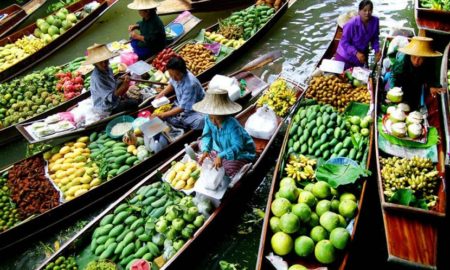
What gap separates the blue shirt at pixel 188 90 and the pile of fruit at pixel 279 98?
3.37ft

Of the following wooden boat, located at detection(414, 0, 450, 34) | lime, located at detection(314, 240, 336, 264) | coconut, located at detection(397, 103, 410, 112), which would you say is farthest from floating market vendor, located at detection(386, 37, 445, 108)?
lime, located at detection(314, 240, 336, 264)

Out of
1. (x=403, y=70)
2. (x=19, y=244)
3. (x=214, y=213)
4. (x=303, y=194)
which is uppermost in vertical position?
(x=403, y=70)

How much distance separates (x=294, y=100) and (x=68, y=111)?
144 inches

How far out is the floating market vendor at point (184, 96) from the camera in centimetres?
541

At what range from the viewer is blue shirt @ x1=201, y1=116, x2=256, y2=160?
4.64 metres

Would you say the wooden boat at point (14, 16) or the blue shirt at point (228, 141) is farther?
the wooden boat at point (14, 16)

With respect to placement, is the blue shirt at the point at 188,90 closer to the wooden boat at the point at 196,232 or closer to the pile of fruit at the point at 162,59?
the wooden boat at the point at 196,232

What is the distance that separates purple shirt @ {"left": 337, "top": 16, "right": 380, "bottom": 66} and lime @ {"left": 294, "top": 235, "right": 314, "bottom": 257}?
348 centimetres

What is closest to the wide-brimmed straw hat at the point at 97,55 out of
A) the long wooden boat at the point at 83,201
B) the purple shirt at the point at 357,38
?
the long wooden boat at the point at 83,201

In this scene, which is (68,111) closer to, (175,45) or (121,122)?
(121,122)

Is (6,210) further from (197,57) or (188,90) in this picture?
(197,57)

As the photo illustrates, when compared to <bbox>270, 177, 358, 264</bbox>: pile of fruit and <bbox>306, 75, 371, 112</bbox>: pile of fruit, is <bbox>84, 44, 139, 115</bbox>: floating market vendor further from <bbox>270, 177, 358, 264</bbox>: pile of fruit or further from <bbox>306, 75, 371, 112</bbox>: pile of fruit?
<bbox>270, 177, 358, 264</bbox>: pile of fruit

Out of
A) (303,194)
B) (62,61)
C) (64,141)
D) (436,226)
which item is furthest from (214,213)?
(62,61)

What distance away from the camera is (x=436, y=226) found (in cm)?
384
